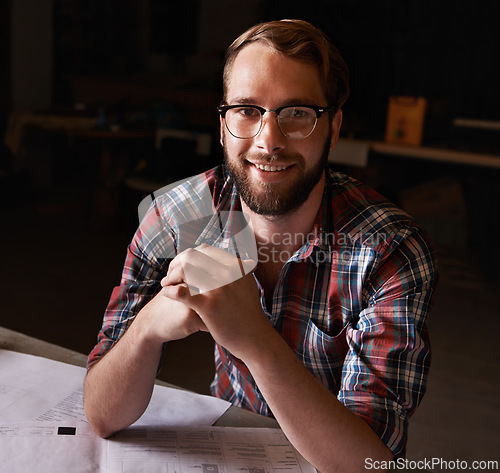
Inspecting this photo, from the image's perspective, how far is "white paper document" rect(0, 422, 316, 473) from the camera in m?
0.84

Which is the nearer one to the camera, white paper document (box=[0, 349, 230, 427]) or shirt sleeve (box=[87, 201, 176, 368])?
white paper document (box=[0, 349, 230, 427])

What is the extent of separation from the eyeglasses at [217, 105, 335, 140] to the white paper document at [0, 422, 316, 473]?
54 centimetres

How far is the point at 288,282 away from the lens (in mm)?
1138

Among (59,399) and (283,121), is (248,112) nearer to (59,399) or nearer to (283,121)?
(283,121)

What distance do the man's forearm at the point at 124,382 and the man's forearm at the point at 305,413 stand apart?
20 centimetres

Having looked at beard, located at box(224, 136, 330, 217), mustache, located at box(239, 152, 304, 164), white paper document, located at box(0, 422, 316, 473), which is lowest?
white paper document, located at box(0, 422, 316, 473)

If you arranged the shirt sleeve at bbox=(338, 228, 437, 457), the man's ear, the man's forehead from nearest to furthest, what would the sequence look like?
the shirt sleeve at bbox=(338, 228, 437, 457)
the man's forehead
the man's ear

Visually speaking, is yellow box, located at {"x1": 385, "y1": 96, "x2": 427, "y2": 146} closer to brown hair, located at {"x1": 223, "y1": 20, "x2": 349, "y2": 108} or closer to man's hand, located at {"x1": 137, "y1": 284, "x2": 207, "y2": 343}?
brown hair, located at {"x1": 223, "y1": 20, "x2": 349, "y2": 108}

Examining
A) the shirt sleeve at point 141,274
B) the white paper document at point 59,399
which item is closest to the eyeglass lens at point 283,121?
the shirt sleeve at point 141,274

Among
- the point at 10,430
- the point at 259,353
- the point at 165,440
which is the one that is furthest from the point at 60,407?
the point at 259,353

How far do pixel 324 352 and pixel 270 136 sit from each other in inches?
16.6

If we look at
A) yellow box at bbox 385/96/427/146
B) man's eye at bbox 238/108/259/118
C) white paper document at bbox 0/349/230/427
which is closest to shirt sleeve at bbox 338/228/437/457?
white paper document at bbox 0/349/230/427

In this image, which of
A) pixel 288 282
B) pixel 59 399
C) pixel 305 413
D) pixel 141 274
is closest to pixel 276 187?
pixel 288 282

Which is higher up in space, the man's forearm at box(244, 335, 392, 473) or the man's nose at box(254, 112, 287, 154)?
the man's nose at box(254, 112, 287, 154)
